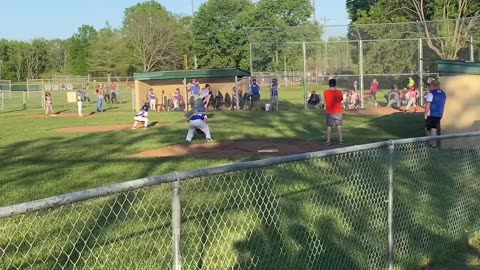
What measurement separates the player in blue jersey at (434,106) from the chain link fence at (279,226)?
6437 mm

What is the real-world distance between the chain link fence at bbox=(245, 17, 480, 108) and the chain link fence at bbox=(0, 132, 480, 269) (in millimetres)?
24243

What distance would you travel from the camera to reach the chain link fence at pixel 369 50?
31328 mm

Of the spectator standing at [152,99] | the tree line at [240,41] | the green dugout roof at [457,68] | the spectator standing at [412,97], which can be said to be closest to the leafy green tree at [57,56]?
the tree line at [240,41]

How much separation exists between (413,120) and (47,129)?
14.6 metres

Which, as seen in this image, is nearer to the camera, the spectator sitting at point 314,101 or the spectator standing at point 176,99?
the spectator sitting at point 314,101

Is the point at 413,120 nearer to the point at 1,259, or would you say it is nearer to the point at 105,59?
the point at 1,259

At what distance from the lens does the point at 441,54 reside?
31.6 metres

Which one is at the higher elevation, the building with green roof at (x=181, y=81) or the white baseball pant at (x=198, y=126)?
the building with green roof at (x=181, y=81)

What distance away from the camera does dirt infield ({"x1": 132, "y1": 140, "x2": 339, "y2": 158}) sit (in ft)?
47.2

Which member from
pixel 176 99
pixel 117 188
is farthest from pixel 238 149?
pixel 176 99

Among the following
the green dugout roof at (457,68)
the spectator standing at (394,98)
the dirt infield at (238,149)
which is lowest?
the dirt infield at (238,149)

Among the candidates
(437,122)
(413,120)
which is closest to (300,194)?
(437,122)

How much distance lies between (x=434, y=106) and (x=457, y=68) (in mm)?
2001

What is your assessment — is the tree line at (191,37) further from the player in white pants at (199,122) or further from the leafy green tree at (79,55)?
the player in white pants at (199,122)
